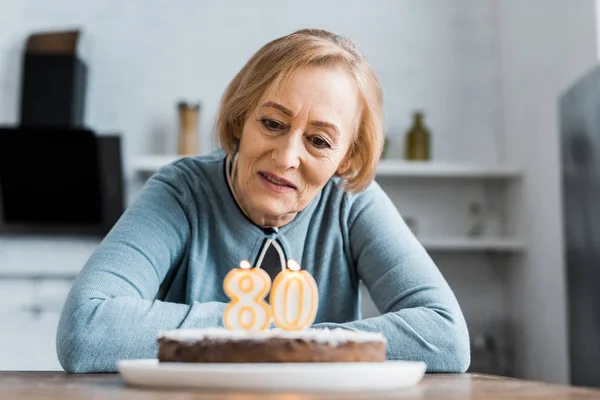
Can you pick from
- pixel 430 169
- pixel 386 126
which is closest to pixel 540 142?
pixel 430 169

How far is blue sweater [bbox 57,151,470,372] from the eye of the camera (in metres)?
1.23

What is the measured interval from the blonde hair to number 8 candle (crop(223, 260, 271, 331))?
53cm

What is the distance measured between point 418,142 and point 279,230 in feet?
7.61

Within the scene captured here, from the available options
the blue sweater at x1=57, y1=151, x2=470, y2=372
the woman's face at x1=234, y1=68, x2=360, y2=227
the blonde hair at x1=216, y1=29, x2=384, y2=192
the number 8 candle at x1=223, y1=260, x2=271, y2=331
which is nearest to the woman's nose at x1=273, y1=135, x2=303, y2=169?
the woman's face at x1=234, y1=68, x2=360, y2=227

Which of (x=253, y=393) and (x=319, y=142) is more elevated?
(x=319, y=142)

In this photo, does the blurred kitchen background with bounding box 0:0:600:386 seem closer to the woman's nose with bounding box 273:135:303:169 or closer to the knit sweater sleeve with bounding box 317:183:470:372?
the knit sweater sleeve with bounding box 317:183:470:372

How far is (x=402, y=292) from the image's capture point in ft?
4.77

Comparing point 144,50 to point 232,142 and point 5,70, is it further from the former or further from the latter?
point 232,142

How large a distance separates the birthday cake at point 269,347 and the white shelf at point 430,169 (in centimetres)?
280

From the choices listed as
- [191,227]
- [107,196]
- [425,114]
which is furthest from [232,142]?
[425,114]

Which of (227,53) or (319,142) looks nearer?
(319,142)

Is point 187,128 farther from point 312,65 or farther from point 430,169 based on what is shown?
point 312,65

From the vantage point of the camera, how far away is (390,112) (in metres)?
4.01

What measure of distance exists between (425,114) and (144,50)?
141 cm
